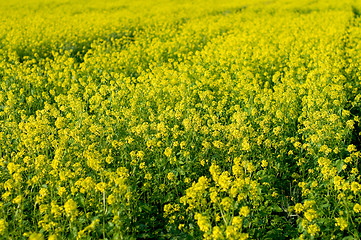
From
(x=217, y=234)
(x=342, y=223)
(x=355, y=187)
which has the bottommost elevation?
(x=342, y=223)

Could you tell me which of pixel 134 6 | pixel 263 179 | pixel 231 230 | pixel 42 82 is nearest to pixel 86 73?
pixel 42 82

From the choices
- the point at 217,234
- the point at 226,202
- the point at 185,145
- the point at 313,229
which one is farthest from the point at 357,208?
the point at 185,145

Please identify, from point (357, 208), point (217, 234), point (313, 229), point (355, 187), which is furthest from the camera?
point (355, 187)

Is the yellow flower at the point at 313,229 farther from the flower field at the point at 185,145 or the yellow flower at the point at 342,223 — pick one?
the yellow flower at the point at 342,223

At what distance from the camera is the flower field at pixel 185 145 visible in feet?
10.4

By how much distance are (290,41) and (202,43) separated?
3.27 m

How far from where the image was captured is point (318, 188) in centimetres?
360

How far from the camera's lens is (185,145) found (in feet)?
14.1

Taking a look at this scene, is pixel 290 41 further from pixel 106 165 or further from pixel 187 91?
pixel 106 165

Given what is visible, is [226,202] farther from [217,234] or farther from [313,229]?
[313,229]

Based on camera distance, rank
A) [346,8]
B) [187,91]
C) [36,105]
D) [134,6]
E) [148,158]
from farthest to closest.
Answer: [134,6], [346,8], [36,105], [187,91], [148,158]

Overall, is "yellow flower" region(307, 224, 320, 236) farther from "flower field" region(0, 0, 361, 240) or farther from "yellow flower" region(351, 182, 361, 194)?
"yellow flower" region(351, 182, 361, 194)

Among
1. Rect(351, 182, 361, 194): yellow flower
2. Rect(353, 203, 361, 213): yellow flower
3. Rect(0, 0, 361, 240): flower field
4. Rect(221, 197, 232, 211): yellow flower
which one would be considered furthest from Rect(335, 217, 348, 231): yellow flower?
Rect(221, 197, 232, 211): yellow flower

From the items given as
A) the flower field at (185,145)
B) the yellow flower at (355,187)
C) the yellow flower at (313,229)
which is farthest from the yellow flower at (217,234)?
the yellow flower at (355,187)
